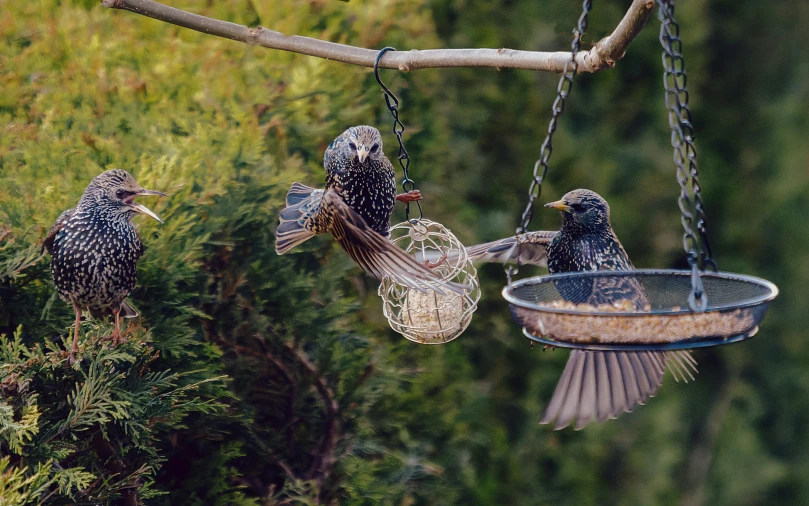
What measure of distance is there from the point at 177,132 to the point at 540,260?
1.35 meters

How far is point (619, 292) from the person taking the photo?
7.95ft

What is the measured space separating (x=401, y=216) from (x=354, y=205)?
4.44ft

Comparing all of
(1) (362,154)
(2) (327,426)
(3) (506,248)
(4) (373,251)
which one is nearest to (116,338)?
(4) (373,251)

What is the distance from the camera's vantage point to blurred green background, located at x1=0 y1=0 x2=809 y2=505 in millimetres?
2801

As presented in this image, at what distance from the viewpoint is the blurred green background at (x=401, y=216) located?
280cm

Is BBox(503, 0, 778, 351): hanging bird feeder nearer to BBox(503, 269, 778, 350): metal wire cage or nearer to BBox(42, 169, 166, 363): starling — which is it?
BBox(503, 269, 778, 350): metal wire cage

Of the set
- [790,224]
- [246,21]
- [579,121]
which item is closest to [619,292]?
[246,21]

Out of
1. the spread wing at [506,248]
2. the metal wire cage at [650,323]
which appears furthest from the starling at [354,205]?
the metal wire cage at [650,323]

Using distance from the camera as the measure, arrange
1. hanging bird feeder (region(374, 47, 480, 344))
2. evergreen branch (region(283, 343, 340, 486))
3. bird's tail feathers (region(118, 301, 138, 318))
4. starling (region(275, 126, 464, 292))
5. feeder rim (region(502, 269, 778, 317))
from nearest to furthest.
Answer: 1. feeder rim (region(502, 269, 778, 317))
2. starling (region(275, 126, 464, 292))
3. bird's tail feathers (region(118, 301, 138, 318))
4. hanging bird feeder (region(374, 47, 480, 344))
5. evergreen branch (region(283, 343, 340, 486))

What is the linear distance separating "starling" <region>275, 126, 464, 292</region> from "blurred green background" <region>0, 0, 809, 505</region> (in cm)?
24

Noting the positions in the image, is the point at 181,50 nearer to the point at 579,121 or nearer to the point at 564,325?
the point at 564,325

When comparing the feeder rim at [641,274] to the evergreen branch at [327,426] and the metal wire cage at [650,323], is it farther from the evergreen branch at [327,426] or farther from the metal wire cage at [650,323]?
the evergreen branch at [327,426]

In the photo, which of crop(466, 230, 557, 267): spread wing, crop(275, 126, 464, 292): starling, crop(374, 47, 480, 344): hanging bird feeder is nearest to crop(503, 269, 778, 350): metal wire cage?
crop(275, 126, 464, 292): starling

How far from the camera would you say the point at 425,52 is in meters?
2.18
